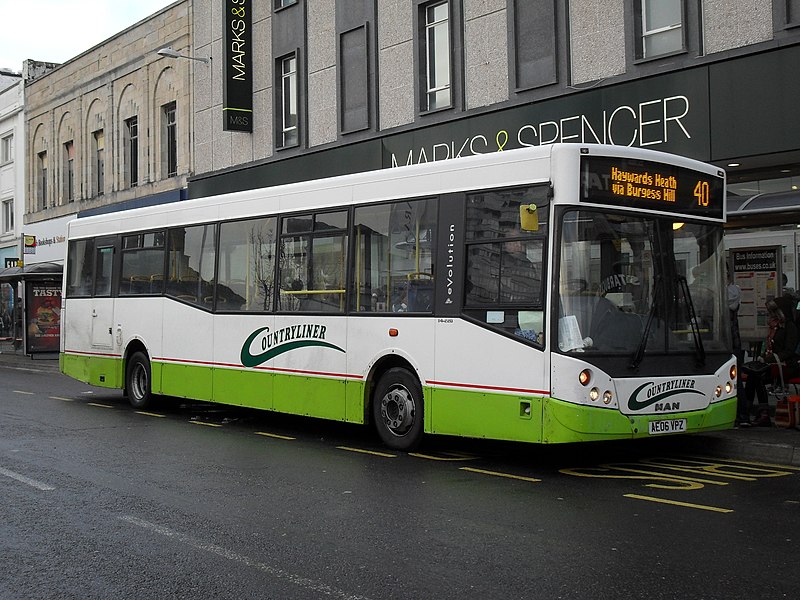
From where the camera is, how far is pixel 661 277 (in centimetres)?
984

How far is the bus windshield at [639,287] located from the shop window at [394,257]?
1.80 metres

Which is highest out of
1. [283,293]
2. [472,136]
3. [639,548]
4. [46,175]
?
[46,175]

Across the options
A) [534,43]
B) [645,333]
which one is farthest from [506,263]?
[534,43]

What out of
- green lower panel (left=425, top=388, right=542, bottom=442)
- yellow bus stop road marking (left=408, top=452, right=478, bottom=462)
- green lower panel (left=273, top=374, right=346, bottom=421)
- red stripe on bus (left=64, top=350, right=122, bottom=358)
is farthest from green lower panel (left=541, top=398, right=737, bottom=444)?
red stripe on bus (left=64, top=350, right=122, bottom=358)

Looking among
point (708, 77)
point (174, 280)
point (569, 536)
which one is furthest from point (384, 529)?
point (708, 77)

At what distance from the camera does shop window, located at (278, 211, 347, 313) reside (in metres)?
11.8

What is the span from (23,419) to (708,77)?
1124cm

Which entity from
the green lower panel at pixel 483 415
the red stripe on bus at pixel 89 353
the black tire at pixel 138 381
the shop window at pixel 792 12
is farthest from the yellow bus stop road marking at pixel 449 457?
the shop window at pixel 792 12

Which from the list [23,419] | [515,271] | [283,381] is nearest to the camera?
[515,271]

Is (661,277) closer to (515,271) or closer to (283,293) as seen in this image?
(515,271)

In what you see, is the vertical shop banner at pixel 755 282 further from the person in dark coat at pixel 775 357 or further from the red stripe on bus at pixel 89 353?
the red stripe on bus at pixel 89 353

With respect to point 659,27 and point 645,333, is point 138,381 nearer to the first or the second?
point 645,333

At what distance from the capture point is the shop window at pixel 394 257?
10680 millimetres

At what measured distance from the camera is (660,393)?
9.66 metres
